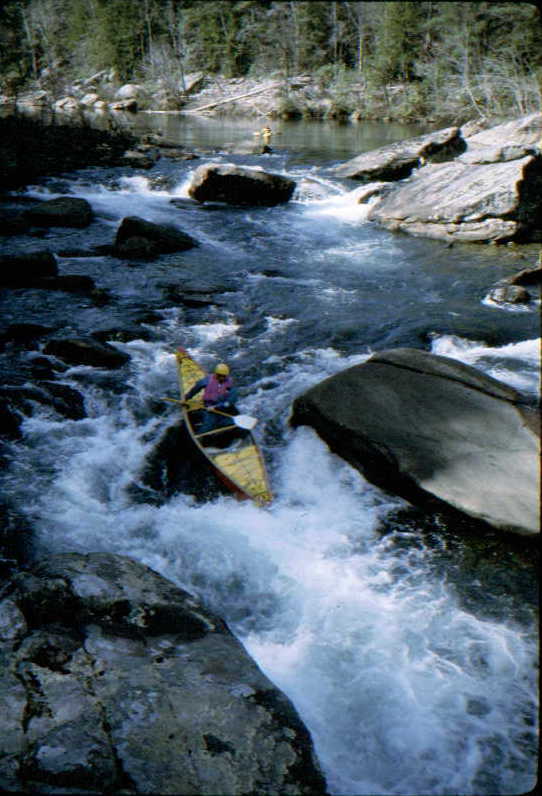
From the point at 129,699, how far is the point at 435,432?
3738 millimetres

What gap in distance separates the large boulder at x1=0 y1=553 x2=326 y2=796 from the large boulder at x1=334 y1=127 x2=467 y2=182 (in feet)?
57.2

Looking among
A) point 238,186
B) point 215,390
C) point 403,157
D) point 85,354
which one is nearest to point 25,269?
point 85,354

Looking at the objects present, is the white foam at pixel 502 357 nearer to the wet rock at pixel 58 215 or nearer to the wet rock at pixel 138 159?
the wet rock at pixel 58 215

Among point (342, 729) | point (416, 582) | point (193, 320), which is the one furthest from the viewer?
point (193, 320)

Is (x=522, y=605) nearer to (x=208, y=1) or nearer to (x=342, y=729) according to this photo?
(x=342, y=729)

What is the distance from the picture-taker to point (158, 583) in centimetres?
419

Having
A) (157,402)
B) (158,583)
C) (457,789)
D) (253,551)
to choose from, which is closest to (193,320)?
(157,402)

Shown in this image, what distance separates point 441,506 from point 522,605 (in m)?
1.08

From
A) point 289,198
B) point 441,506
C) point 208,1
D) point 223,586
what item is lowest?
point 223,586

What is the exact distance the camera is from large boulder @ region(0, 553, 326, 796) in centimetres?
269

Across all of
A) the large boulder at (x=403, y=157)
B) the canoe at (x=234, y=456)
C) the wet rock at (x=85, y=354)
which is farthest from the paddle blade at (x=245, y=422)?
A: the large boulder at (x=403, y=157)

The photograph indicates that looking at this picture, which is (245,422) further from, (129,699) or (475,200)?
(475,200)

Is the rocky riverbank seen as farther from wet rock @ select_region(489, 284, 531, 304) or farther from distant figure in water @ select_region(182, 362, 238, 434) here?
distant figure in water @ select_region(182, 362, 238, 434)

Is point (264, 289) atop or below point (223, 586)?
atop
